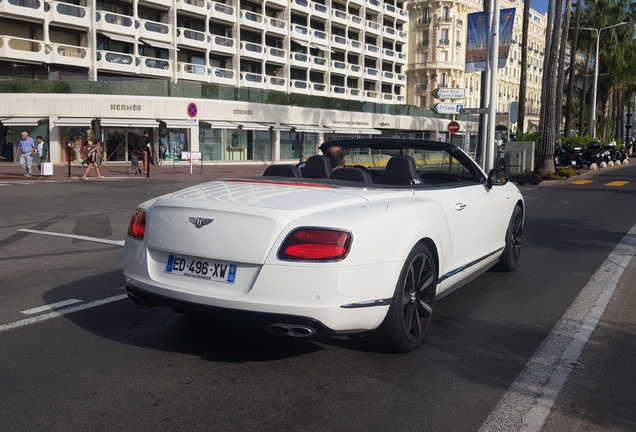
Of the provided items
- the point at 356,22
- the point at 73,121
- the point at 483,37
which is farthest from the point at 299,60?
the point at 483,37

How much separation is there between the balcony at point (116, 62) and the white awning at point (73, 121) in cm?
546

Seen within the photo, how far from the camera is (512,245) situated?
7.17 metres

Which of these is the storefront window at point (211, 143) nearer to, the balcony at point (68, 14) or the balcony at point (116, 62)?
the balcony at point (116, 62)

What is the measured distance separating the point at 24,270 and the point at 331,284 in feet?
16.1

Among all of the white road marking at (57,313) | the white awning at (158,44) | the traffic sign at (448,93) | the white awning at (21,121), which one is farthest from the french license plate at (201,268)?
the white awning at (158,44)

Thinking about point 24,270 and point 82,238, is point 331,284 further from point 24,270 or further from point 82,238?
point 82,238

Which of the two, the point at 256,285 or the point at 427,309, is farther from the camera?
the point at 427,309

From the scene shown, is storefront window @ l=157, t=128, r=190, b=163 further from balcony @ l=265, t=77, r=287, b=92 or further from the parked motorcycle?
the parked motorcycle

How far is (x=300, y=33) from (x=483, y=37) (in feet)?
123

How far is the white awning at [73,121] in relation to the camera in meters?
35.6

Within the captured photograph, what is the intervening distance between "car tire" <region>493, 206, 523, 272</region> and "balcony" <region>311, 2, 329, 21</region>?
5352 cm

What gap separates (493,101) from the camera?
73.9 feet

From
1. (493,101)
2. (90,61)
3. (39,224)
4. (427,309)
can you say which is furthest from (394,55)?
(427,309)

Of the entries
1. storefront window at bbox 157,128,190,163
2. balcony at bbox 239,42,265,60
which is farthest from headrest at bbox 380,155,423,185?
balcony at bbox 239,42,265,60
